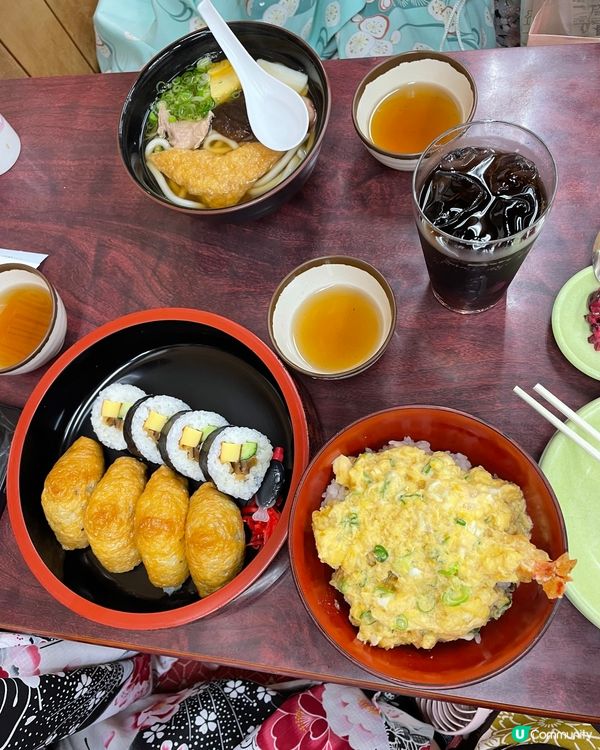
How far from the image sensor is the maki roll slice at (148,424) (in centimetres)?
146

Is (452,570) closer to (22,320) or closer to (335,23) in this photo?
(22,320)

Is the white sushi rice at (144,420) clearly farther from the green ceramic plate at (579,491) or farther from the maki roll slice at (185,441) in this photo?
the green ceramic plate at (579,491)

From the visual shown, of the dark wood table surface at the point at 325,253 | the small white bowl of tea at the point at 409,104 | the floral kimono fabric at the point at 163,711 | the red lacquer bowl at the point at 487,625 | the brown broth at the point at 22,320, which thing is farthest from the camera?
the floral kimono fabric at the point at 163,711

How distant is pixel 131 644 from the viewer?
4.59ft

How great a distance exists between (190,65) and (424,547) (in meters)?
1.49

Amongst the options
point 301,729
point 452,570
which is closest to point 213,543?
point 452,570

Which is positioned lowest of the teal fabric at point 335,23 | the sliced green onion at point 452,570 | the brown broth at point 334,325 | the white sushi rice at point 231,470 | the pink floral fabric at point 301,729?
the pink floral fabric at point 301,729

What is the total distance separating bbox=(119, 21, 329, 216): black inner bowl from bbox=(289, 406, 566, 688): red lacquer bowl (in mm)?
723

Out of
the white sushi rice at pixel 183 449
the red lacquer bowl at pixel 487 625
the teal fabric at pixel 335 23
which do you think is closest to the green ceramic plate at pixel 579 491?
the red lacquer bowl at pixel 487 625

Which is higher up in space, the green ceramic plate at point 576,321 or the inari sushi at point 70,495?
the green ceramic plate at point 576,321

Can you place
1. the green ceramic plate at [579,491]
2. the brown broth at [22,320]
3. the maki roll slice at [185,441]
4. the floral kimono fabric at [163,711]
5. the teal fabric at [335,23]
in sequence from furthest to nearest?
the teal fabric at [335,23] → the floral kimono fabric at [163,711] → the brown broth at [22,320] → the maki roll slice at [185,441] → the green ceramic plate at [579,491]

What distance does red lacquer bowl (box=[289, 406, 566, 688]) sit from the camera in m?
1.02

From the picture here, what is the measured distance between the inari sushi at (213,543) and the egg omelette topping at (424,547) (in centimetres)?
25

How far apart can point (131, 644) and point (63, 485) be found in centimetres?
41
